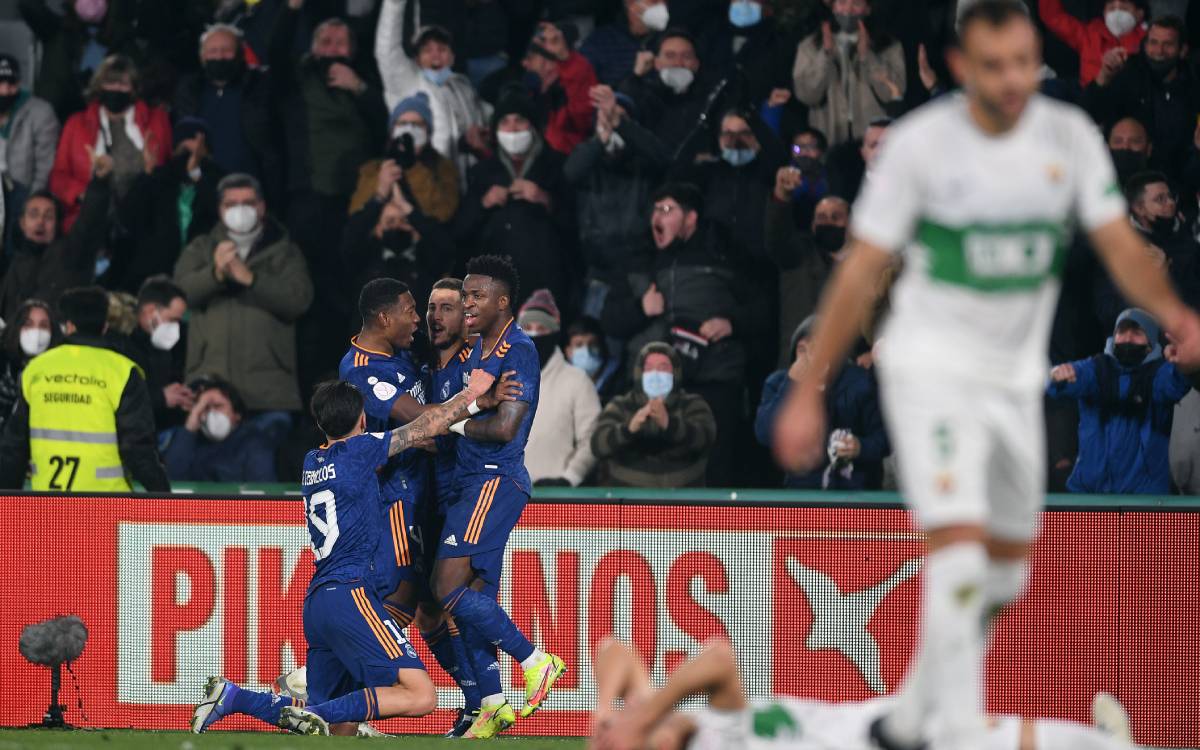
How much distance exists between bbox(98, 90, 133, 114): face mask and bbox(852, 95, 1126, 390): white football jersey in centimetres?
994

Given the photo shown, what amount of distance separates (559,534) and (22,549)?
2873 mm

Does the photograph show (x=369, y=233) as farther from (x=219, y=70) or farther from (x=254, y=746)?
(x=254, y=746)

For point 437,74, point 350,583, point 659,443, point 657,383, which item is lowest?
point 350,583

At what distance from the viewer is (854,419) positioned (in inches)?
468

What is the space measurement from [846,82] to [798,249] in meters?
1.39

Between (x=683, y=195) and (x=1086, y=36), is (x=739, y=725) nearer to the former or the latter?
(x=683, y=195)

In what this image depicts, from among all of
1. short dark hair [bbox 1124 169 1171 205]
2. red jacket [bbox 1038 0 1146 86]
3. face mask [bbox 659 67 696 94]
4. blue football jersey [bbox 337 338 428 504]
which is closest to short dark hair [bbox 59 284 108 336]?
blue football jersey [bbox 337 338 428 504]

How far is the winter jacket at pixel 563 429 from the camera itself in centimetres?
1238

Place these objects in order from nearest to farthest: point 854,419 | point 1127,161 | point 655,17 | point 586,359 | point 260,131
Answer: point 854,419 → point 1127,161 → point 586,359 → point 655,17 → point 260,131

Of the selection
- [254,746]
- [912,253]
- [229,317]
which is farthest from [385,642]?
[229,317]

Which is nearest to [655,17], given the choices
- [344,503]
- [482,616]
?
[482,616]

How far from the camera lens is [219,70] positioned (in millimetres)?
14727

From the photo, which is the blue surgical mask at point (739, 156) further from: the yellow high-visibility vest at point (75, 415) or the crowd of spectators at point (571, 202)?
the yellow high-visibility vest at point (75, 415)

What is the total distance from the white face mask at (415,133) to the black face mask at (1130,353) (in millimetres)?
4943
